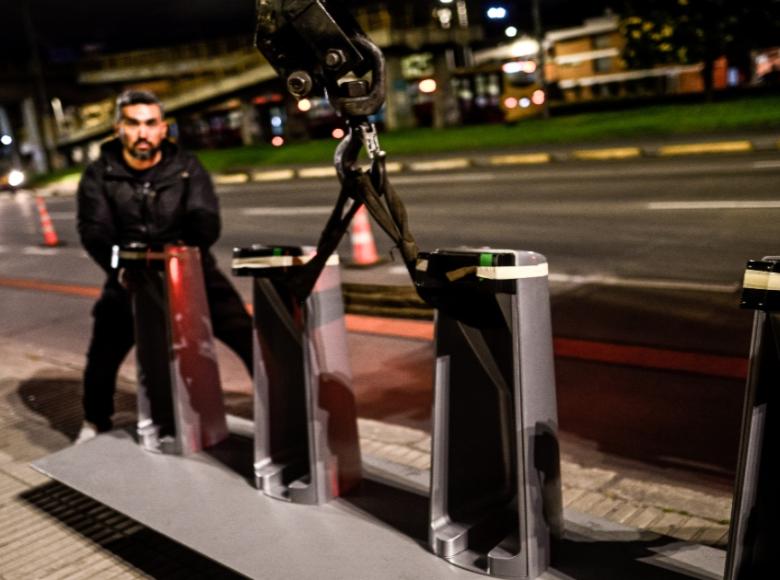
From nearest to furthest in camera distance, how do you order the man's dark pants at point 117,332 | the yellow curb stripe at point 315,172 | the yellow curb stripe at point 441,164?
the man's dark pants at point 117,332 → the yellow curb stripe at point 441,164 → the yellow curb stripe at point 315,172

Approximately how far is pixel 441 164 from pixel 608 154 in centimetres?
493

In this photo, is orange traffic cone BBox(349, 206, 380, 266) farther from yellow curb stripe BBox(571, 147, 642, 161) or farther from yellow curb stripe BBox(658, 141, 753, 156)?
Answer: yellow curb stripe BBox(571, 147, 642, 161)

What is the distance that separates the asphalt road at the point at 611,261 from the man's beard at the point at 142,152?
6.68 ft

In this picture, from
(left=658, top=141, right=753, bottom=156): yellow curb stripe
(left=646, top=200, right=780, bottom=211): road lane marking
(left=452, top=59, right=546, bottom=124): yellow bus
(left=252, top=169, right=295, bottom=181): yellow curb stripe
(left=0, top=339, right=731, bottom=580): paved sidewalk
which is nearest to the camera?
(left=0, top=339, right=731, bottom=580): paved sidewalk

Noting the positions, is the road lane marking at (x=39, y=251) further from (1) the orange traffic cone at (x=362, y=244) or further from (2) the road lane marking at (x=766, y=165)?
(2) the road lane marking at (x=766, y=165)

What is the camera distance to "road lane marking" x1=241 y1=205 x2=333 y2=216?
16094 mm

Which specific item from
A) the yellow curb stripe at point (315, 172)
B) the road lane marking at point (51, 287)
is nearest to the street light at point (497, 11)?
the yellow curb stripe at point (315, 172)

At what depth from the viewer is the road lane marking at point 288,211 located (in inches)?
634

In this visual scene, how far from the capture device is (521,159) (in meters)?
21.4

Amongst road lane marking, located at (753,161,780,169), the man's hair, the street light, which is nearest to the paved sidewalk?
the man's hair

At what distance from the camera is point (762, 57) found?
51719 mm

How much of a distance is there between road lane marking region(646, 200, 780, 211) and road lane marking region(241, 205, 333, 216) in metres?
6.02

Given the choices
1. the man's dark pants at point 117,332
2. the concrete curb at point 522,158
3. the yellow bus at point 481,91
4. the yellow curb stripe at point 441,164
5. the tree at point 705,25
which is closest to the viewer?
the man's dark pants at point 117,332

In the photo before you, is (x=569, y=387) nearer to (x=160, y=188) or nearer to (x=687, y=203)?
(x=160, y=188)
